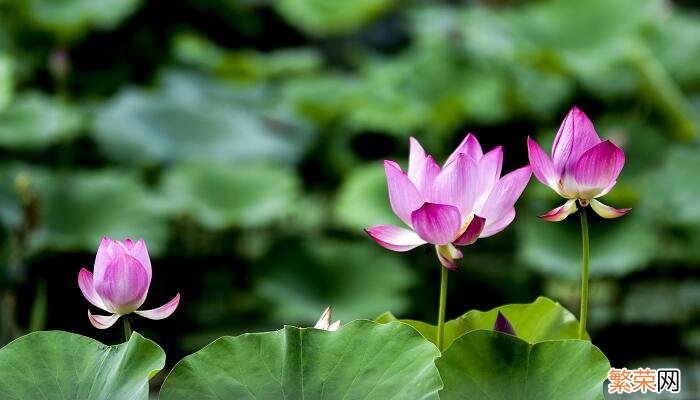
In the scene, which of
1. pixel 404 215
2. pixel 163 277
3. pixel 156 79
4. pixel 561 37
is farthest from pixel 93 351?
pixel 156 79

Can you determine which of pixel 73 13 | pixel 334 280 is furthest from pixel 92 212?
pixel 73 13

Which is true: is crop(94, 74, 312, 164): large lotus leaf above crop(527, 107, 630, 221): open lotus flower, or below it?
below

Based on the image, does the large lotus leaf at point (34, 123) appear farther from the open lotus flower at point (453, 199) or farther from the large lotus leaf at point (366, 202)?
the open lotus flower at point (453, 199)

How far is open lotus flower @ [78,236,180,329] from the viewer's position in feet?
1.93

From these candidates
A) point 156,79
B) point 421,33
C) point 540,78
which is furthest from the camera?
point 156,79

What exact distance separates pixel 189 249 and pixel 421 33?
1137mm

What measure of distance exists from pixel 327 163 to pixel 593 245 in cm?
96

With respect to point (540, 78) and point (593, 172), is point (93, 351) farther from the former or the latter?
point (540, 78)

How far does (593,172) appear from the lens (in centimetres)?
60

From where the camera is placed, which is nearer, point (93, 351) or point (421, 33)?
point (93, 351)

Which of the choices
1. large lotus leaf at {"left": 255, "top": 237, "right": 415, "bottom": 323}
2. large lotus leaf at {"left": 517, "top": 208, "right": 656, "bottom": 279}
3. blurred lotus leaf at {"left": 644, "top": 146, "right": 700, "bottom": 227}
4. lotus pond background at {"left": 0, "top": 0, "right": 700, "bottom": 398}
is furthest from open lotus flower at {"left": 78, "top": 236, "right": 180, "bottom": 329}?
blurred lotus leaf at {"left": 644, "top": 146, "right": 700, "bottom": 227}

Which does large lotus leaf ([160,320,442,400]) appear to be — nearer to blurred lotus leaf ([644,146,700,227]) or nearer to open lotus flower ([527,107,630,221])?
open lotus flower ([527,107,630,221])

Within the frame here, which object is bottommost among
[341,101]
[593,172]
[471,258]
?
[471,258]

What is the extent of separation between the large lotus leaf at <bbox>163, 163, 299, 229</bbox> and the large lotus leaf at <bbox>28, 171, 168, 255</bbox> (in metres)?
0.09
